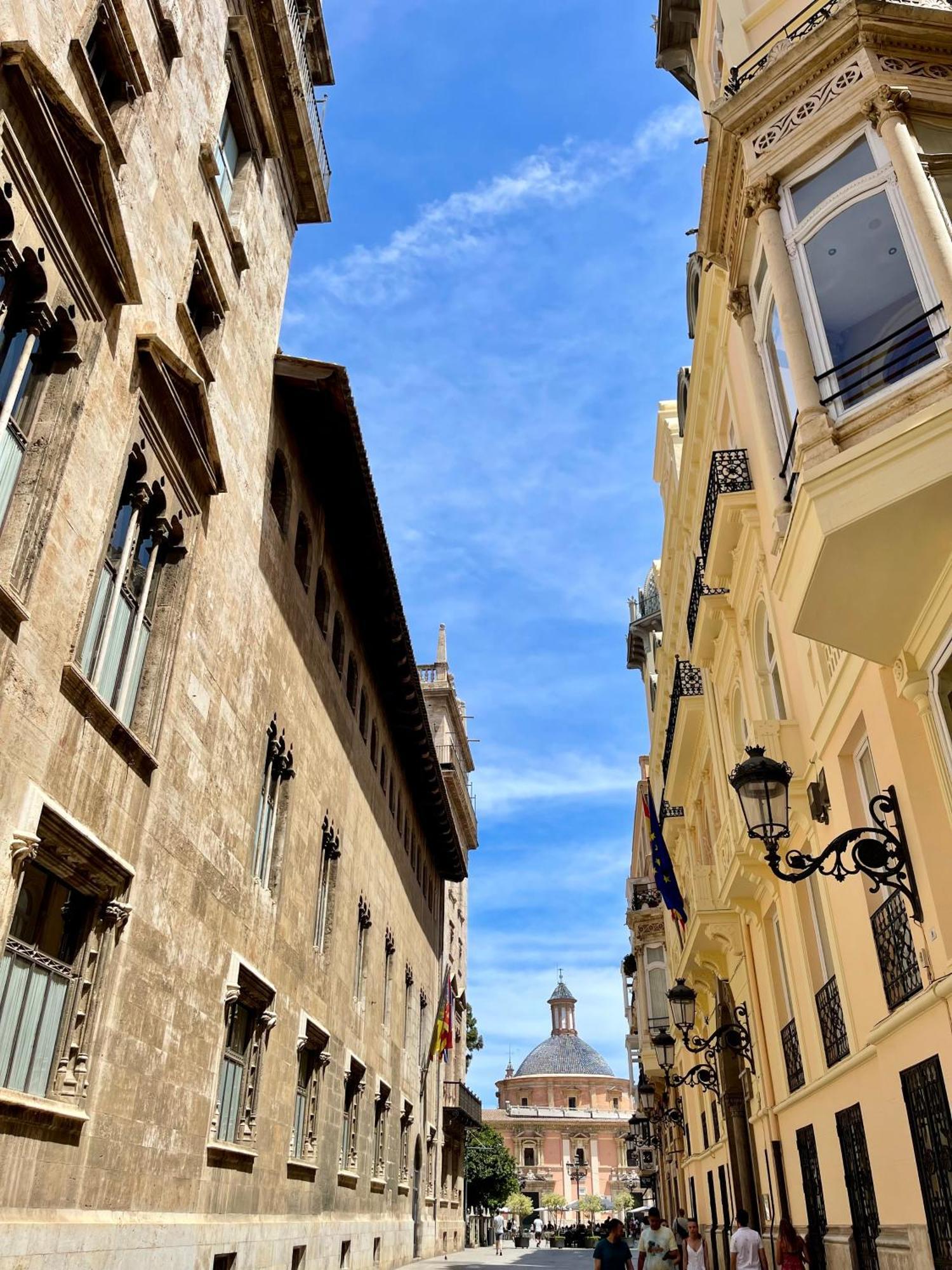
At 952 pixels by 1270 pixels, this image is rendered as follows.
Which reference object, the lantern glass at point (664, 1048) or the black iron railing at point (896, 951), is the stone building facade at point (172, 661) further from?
the black iron railing at point (896, 951)

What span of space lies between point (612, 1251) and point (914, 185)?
41.0 feet

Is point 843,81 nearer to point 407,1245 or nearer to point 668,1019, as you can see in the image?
point 407,1245

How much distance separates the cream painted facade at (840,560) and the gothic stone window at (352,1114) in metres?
8.47

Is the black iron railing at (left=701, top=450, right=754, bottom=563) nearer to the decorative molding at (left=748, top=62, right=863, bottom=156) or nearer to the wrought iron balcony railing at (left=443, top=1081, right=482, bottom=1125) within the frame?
the decorative molding at (left=748, top=62, right=863, bottom=156)

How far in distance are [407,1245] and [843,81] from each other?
94.3 feet

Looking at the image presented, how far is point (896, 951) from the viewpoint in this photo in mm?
7684

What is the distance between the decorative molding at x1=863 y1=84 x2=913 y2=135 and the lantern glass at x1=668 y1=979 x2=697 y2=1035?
40.9 feet

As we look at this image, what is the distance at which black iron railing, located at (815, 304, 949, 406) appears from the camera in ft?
23.2

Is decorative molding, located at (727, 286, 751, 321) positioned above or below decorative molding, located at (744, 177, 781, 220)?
above

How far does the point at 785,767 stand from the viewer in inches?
314

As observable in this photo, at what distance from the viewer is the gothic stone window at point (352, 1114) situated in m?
19.1

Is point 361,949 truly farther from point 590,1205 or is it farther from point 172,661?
point 590,1205

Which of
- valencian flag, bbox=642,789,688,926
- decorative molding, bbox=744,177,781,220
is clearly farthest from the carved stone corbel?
valencian flag, bbox=642,789,688,926

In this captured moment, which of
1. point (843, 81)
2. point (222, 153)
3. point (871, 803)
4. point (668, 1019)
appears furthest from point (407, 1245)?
point (843, 81)
